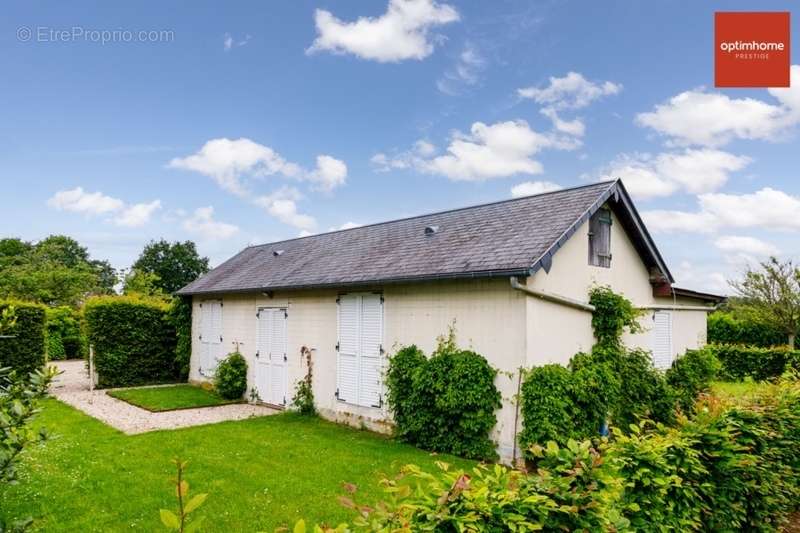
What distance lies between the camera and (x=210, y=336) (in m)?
17.1

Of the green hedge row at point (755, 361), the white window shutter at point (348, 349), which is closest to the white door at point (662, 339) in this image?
the white window shutter at point (348, 349)

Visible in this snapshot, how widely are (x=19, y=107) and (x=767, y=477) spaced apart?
17.5m

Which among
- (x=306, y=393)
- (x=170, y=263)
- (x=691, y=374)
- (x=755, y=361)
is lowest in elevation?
(x=755, y=361)

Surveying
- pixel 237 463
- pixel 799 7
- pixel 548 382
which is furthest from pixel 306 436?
pixel 799 7

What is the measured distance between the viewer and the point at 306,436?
403 inches

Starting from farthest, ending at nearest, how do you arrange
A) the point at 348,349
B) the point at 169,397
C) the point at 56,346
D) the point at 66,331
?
the point at 66,331, the point at 56,346, the point at 169,397, the point at 348,349

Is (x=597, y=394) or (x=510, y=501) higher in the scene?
(x=510, y=501)

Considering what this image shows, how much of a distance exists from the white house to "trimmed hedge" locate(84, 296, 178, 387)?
422cm

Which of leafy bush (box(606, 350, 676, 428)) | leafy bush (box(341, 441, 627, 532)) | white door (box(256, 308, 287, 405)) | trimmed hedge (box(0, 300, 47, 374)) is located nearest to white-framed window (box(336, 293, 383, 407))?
white door (box(256, 308, 287, 405))

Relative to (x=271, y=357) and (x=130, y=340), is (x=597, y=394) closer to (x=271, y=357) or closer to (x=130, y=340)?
(x=271, y=357)

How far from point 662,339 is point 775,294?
1693cm

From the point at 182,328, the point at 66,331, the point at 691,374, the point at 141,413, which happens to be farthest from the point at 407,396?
the point at 66,331

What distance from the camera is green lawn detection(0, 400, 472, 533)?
6.20 meters

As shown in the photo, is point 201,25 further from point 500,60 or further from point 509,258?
point 509,258
